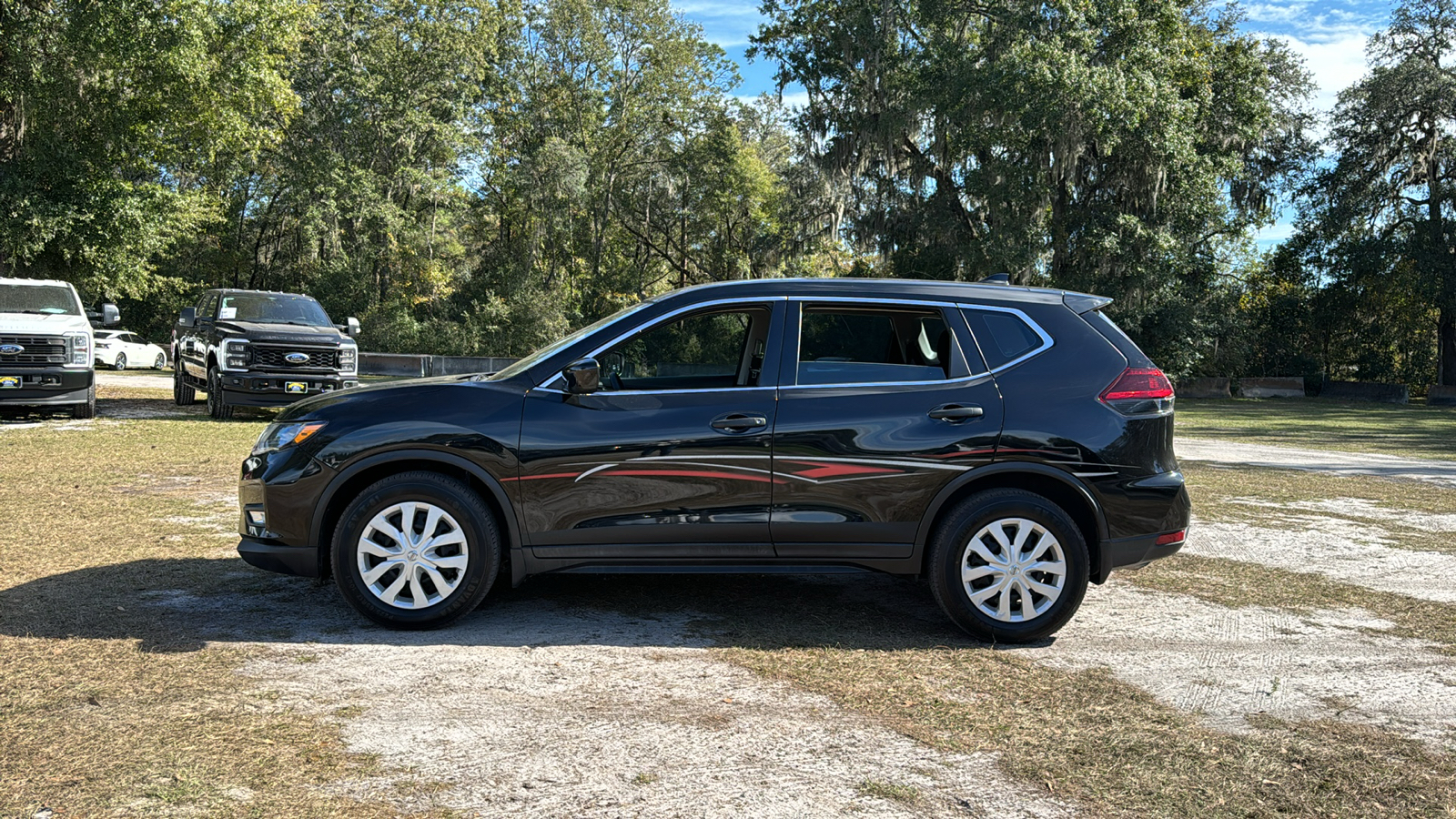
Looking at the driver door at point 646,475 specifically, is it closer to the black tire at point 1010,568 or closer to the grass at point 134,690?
the black tire at point 1010,568

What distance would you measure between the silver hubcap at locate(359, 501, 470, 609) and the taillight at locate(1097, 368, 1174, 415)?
10.6 feet

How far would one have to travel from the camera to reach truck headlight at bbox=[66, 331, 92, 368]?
47.9ft

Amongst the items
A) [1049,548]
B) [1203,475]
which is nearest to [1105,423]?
[1049,548]

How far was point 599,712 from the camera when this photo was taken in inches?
156

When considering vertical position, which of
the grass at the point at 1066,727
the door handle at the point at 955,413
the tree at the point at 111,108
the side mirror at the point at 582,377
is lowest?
the grass at the point at 1066,727

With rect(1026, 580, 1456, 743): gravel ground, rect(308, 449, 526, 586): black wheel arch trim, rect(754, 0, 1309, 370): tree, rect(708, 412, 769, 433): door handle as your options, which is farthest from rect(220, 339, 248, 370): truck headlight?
rect(754, 0, 1309, 370): tree

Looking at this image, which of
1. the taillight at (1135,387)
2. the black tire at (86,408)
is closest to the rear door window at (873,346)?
the taillight at (1135,387)

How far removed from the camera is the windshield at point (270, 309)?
16328mm

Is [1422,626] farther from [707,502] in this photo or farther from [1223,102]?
[1223,102]

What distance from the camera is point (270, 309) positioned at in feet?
54.8

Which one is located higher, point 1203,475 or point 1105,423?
point 1105,423

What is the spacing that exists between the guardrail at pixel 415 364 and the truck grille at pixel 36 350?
1847cm

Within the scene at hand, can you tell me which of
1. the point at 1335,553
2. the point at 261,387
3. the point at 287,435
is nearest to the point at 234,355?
the point at 261,387

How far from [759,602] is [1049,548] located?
161 centimetres
